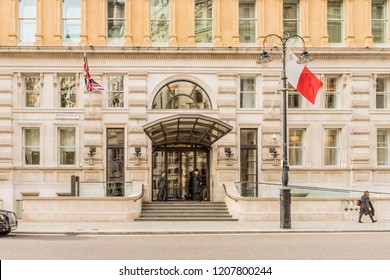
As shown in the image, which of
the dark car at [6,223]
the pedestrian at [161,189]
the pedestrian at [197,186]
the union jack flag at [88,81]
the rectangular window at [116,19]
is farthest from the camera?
the rectangular window at [116,19]

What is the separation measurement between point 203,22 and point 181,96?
4.47 metres

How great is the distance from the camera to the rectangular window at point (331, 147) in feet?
117

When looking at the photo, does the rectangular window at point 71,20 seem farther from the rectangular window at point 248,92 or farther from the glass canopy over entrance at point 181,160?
the rectangular window at point 248,92

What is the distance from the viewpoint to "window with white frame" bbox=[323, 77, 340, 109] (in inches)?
1409

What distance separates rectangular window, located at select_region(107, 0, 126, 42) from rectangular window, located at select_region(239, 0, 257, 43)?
677cm

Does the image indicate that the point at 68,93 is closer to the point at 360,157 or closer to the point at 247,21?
the point at 247,21

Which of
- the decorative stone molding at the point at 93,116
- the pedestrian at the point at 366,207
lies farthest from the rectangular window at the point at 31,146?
the pedestrian at the point at 366,207

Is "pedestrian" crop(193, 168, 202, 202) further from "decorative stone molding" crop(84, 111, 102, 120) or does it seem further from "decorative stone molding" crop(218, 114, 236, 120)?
"decorative stone molding" crop(84, 111, 102, 120)

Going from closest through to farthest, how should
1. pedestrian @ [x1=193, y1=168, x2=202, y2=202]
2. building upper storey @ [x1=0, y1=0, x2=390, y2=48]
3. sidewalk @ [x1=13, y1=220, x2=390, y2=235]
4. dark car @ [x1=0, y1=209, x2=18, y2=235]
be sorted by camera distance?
dark car @ [x1=0, y1=209, x2=18, y2=235] → sidewalk @ [x1=13, y1=220, x2=390, y2=235] → pedestrian @ [x1=193, y1=168, x2=202, y2=202] → building upper storey @ [x1=0, y1=0, x2=390, y2=48]

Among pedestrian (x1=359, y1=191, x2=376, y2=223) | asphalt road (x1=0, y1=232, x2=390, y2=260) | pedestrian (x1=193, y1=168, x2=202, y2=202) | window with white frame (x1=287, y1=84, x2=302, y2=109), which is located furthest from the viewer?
window with white frame (x1=287, y1=84, x2=302, y2=109)

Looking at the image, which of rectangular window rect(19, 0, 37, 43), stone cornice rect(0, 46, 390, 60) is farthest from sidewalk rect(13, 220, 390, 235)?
rectangular window rect(19, 0, 37, 43)

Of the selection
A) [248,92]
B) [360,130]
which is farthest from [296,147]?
[248,92]

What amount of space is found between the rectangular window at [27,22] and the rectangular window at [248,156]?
1319cm

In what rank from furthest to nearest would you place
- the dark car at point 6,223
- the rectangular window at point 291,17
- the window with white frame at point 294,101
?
1. the rectangular window at point 291,17
2. the window with white frame at point 294,101
3. the dark car at point 6,223
